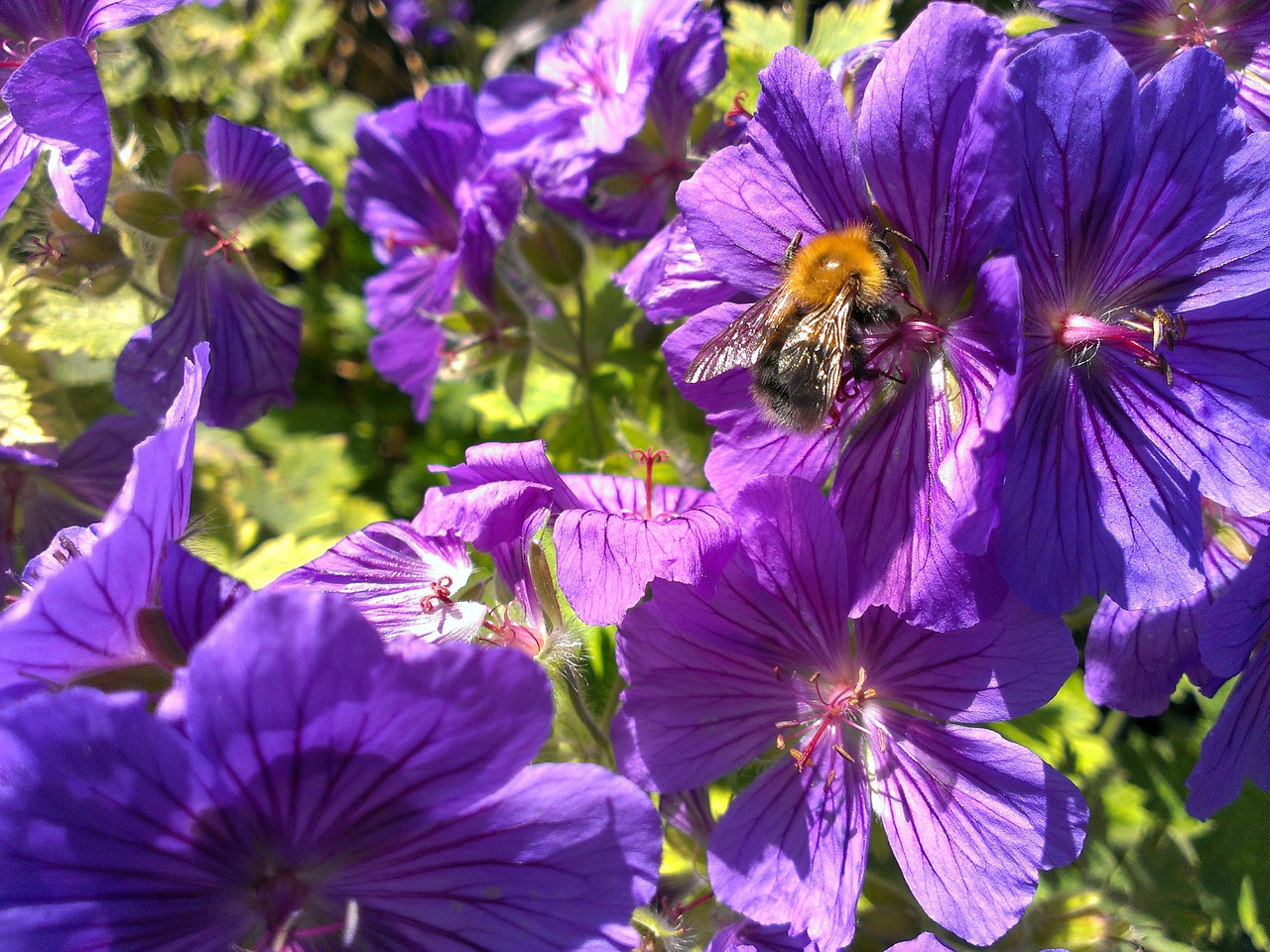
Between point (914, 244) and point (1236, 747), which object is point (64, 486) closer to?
point (914, 244)

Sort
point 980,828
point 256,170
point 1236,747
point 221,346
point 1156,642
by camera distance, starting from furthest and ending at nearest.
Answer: point 221,346, point 256,170, point 1156,642, point 1236,747, point 980,828

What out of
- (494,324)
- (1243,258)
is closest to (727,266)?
(1243,258)

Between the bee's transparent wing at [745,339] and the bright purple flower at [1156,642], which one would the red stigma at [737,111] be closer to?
the bee's transparent wing at [745,339]

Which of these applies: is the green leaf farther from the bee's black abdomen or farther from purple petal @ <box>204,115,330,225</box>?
purple petal @ <box>204,115,330,225</box>

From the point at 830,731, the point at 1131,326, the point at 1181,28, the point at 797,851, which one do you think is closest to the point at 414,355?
the point at 830,731

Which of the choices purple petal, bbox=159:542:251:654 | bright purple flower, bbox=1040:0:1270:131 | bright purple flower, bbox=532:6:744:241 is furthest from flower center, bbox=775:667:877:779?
bright purple flower, bbox=1040:0:1270:131
